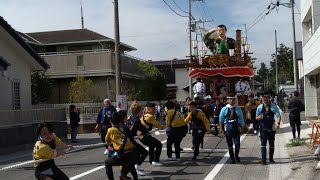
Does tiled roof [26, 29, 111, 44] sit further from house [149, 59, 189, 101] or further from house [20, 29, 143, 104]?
house [149, 59, 189, 101]

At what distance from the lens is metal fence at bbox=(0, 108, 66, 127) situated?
61.0 feet

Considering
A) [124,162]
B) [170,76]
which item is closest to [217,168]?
[124,162]

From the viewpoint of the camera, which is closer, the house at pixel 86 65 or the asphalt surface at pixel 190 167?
the asphalt surface at pixel 190 167

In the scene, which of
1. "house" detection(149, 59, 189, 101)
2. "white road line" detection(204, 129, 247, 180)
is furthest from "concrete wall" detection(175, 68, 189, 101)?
"white road line" detection(204, 129, 247, 180)

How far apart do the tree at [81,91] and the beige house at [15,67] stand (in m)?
8.38

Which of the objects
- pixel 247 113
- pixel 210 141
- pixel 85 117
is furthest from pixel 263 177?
pixel 85 117

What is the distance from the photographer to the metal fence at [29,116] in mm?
18583

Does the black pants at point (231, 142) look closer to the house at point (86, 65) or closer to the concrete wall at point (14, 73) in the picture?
the concrete wall at point (14, 73)

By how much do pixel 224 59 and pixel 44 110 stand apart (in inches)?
342

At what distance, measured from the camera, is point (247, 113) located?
2036 cm

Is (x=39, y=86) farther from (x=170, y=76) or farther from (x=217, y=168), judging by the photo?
(x=170, y=76)

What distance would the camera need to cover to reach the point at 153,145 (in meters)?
11.8

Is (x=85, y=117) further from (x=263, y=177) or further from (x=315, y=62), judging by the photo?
(x=263, y=177)

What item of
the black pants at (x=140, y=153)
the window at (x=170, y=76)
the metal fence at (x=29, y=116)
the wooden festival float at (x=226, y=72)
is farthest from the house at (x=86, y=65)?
the black pants at (x=140, y=153)
